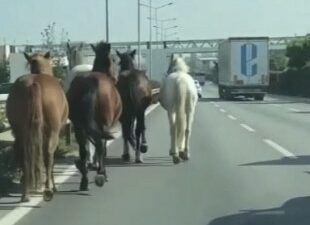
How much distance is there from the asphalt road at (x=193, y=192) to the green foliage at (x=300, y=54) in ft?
180

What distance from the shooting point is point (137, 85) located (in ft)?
52.1

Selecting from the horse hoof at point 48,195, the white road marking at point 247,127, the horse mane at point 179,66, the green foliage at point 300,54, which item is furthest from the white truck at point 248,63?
the horse hoof at point 48,195

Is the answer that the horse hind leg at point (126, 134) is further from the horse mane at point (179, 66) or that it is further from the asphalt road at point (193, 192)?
the horse mane at point (179, 66)

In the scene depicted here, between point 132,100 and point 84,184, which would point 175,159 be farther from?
point 84,184

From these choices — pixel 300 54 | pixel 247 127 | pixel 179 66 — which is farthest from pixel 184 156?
pixel 300 54

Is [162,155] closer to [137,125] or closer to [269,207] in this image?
[137,125]

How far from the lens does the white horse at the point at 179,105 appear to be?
15.9m

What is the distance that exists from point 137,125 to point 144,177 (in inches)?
103

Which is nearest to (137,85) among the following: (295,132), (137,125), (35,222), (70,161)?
(137,125)

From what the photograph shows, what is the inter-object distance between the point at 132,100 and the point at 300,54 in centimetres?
6006

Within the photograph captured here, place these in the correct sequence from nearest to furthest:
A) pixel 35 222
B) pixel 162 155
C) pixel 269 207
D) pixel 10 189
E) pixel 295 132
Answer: pixel 35 222, pixel 269 207, pixel 10 189, pixel 162 155, pixel 295 132

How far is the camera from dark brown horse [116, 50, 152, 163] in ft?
51.8

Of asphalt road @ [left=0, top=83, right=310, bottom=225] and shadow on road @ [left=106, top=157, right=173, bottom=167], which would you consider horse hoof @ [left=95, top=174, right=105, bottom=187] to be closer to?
asphalt road @ [left=0, top=83, right=310, bottom=225]

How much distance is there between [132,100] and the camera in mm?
15750
